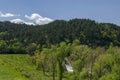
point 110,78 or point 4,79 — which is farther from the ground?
point 4,79

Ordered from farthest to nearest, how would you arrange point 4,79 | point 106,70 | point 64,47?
point 106,70, point 64,47, point 4,79

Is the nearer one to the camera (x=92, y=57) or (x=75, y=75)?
(x=75, y=75)

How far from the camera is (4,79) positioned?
2875cm

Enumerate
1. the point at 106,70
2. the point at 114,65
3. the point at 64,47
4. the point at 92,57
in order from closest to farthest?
the point at 114,65 → the point at 64,47 → the point at 106,70 → the point at 92,57

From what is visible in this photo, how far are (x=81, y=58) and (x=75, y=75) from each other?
29.9 ft

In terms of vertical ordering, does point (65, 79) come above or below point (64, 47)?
below

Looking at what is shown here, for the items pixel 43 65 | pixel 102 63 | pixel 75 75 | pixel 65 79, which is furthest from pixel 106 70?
pixel 43 65

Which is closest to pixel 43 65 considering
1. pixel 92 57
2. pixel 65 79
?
pixel 65 79

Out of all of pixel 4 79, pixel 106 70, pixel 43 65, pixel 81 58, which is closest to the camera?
pixel 4 79

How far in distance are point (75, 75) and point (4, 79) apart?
243 ft

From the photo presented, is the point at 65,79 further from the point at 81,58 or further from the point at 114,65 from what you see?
the point at 114,65

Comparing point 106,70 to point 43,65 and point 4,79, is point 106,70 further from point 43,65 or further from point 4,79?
point 4,79

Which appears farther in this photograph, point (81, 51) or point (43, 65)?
point (43, 65)

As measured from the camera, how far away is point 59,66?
313 ft
